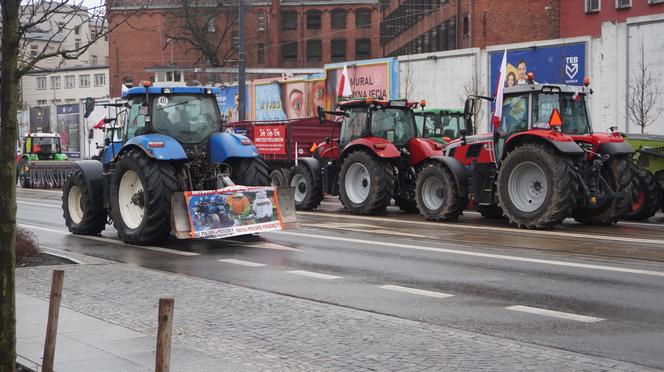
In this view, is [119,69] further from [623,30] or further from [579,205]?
[579,205]

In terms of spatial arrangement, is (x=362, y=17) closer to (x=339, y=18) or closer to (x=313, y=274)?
(x=339, y=18)

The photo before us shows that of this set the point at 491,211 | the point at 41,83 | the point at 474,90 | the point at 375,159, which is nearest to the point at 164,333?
the point at 491,211

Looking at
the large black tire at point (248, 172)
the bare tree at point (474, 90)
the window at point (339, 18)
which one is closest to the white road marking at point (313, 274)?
the large black tire at point (248, 172)

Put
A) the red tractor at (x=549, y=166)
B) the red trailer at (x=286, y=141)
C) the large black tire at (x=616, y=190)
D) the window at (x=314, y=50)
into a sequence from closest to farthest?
the red tractor at (x=549, y=166) → the large black tire at (x=616, y=190) → the red trailer at (x=286, y=141) → the window at (x=314, y=50)

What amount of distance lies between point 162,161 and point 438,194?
652 centimetres

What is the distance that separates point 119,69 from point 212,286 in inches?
3175

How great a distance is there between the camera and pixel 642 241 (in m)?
14.5

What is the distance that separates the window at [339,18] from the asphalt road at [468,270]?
7403cm

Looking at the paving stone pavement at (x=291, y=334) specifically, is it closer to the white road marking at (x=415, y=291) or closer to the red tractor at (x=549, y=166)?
the white road marking at (x=415, y=291)

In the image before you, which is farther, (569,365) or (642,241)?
(642,241)

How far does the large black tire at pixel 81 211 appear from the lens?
55.4ft

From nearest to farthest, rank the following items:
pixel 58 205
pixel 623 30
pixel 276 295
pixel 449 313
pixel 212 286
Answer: pixel 449 313, pixel 276 295, pixel 212 286, pixel 58 205, pixel 623 30

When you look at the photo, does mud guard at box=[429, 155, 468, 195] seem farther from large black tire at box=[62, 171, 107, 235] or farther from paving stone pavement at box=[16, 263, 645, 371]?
paving stone pavement at box=[16, 263, 645, 371]

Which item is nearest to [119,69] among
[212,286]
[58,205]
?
[58,205]
